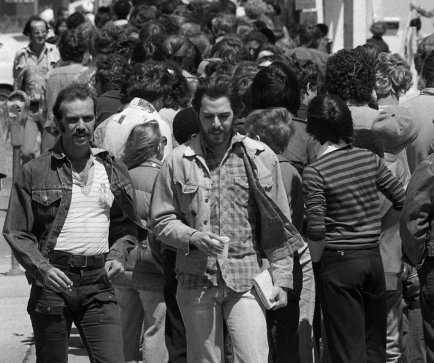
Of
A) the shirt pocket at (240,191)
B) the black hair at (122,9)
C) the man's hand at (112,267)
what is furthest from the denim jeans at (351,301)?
the black hair at (122,9)

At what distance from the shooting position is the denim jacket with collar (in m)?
6.23

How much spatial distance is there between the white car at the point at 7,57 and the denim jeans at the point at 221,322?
1676cm

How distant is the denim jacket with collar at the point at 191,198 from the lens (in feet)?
20.4

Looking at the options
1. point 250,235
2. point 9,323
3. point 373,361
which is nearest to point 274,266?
point 250,235

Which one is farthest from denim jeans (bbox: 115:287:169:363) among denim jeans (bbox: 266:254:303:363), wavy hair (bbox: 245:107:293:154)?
wavy hair (bbox: 245:107:293:154)

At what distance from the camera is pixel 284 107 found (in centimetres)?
779

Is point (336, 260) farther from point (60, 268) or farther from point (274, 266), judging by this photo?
point (60, 268)

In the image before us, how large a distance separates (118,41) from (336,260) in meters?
5.71

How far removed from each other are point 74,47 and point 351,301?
5.72 m

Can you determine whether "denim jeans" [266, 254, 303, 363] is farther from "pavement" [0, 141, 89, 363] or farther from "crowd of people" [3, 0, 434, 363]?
"pavement" [0, 141, 89, 363]

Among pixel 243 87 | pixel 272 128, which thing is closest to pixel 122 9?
pixel 243 87

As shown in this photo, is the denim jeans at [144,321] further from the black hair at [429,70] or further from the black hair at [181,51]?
the black hair at [181,51]

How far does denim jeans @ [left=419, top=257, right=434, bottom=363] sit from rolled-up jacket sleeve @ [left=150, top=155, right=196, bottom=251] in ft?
4.14

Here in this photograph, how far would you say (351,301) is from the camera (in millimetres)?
7125
